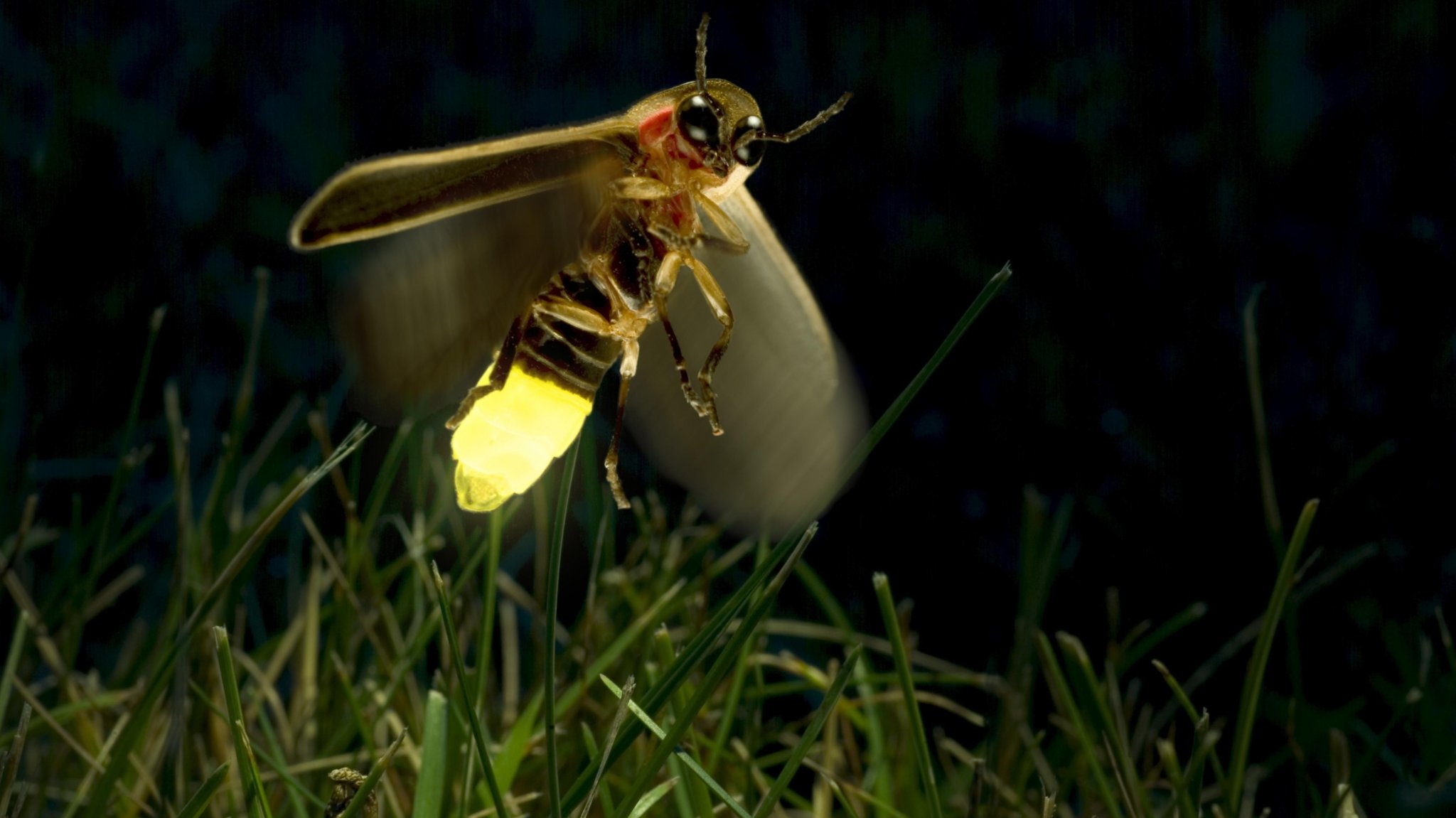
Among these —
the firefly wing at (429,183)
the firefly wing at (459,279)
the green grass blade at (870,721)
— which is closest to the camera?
the firefly wing at (429,183)

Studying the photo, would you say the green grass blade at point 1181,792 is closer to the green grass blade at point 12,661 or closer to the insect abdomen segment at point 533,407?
the insect abdomen segment at point 533,407

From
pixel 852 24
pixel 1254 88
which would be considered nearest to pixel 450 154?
pixel 852 24

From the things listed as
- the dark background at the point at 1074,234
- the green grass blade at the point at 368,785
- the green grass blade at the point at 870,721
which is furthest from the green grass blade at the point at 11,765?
the dark background at the point at 1074,234

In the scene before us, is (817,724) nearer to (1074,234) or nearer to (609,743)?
(609,743)

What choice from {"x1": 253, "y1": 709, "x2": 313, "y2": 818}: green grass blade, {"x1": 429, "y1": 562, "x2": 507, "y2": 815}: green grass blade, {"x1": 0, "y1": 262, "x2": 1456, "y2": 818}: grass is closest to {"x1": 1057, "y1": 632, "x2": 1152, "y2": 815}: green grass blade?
{"x1": 0, "y1": 262, "x2": 1456, "y2": 818}: grass

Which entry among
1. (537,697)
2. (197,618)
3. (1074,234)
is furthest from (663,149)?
(1074,234)

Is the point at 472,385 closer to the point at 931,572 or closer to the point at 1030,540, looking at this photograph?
the point at 1030,540
